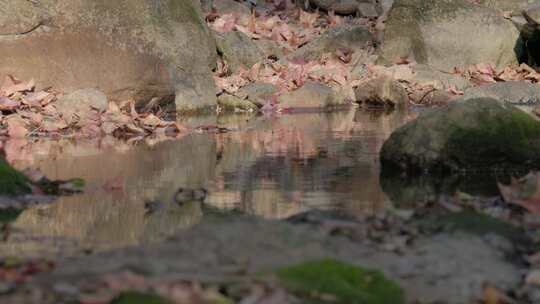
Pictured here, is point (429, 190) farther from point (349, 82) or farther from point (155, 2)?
point (349, 82)

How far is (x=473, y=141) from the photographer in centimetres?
809

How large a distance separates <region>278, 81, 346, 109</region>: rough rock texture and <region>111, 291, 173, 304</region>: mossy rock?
11864mm

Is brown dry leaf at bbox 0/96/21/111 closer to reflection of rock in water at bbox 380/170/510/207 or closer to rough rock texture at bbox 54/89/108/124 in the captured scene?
rough rock texture at bbox 54/89/108/124

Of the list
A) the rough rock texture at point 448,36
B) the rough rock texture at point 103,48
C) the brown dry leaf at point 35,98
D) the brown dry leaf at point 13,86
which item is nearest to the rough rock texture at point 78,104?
the brown dry leaf at point 35,98

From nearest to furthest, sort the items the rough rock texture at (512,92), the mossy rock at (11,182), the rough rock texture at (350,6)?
the mossy rock at (11,182), the rough rock texture at (512,92), the rough rock texture at (350,6)

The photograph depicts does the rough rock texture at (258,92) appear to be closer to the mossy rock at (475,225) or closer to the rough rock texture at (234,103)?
the rough rock texture at (234,103)

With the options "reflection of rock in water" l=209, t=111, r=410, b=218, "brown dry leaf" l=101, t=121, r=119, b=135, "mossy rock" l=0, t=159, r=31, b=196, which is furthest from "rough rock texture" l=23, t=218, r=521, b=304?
"brown dry leaf" l=101, t=121, r=119, b=135

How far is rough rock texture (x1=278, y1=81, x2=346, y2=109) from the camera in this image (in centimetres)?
1580

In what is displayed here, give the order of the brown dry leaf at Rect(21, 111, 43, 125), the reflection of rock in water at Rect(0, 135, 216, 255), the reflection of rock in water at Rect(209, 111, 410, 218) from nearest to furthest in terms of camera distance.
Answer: the reflection of rock in water at Rect(0, 135, 216, 255)
the reflection of rock in water at Rect(209, 111, 410, 218)
the brown dry leaf at Rect(21, 111, 43, 125)

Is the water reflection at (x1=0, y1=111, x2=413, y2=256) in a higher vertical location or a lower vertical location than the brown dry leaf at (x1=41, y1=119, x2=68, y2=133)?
lower

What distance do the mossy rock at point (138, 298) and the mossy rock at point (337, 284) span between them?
523 mm

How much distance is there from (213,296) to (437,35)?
1614cm

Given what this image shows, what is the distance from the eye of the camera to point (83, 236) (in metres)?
5.54

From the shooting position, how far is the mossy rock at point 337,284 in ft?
13.4
